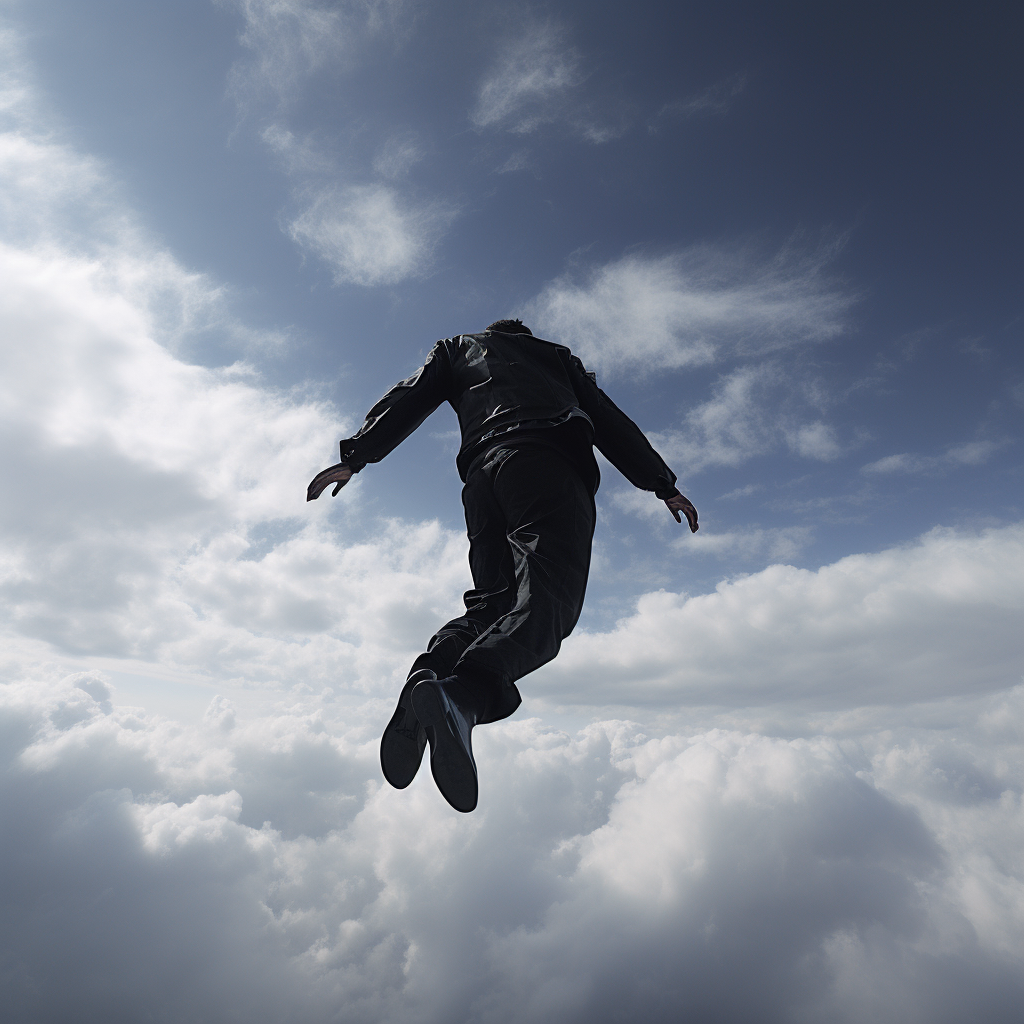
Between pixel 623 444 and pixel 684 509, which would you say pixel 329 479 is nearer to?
pixel 623 444

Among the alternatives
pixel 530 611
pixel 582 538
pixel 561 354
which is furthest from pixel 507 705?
pixel 561 354

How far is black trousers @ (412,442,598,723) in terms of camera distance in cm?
305

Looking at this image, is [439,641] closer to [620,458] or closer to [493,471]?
[493,471]

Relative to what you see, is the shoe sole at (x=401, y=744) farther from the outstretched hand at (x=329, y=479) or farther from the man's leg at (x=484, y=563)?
the outstretched hand at (x=329, y=479)

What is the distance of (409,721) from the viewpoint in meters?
3.01

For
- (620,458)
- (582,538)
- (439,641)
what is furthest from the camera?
(620,458)

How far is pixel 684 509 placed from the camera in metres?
4.75

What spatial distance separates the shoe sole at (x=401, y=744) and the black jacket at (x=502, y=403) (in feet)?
5.54

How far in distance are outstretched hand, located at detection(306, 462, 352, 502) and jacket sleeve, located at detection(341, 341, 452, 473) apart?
48 mm

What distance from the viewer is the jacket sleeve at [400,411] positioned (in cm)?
413

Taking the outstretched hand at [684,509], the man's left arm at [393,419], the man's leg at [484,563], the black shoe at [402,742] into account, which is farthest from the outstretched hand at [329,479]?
the outstretched hand at [684,509]

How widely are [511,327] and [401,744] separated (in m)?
3.35

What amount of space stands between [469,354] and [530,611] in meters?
2.24

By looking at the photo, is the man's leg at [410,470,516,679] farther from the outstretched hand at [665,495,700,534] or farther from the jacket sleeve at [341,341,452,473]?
the outstretched hand at [665,495,700,534]
